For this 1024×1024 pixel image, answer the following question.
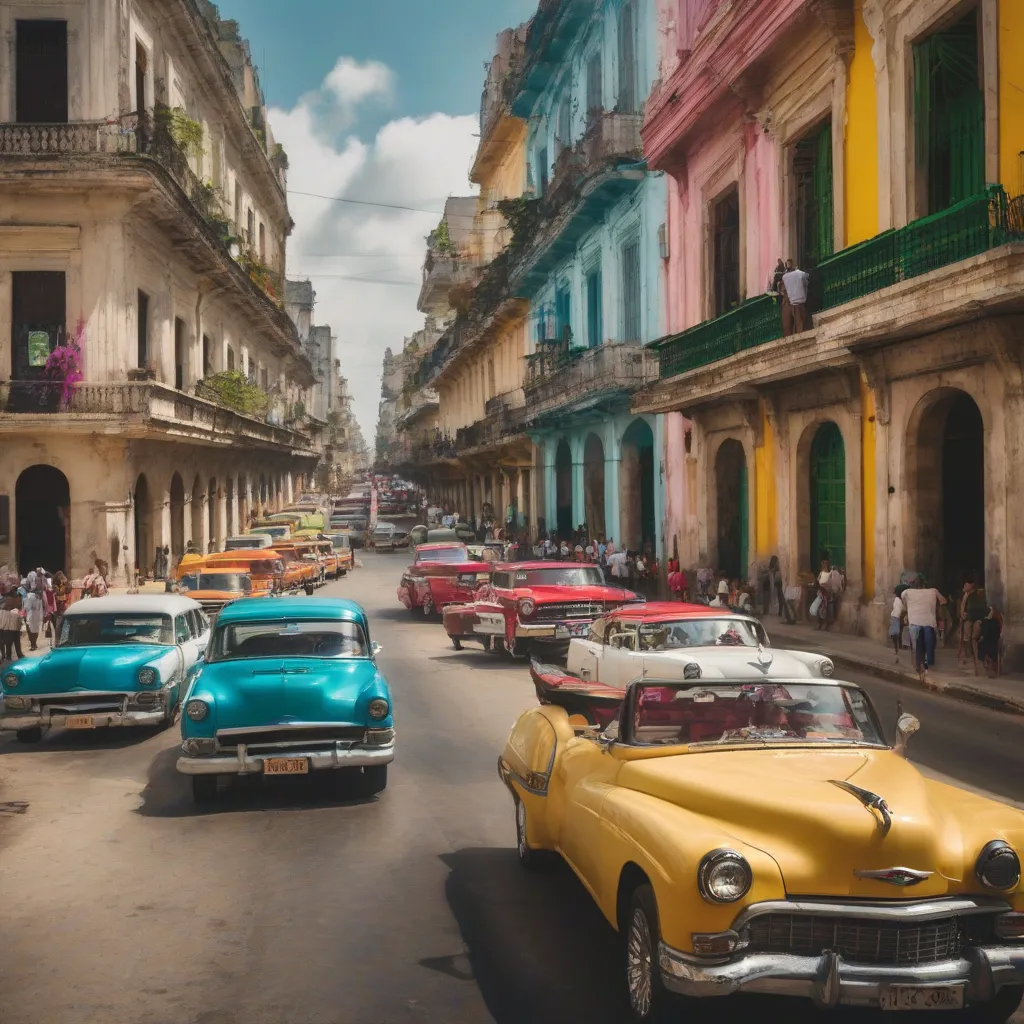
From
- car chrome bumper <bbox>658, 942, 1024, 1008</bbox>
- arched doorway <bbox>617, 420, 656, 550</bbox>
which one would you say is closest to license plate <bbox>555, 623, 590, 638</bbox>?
car chrome bumper <bbox>658, 942, 1024, 1008</bbox>

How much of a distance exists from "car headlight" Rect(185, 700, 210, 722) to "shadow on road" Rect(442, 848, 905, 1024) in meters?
2.15

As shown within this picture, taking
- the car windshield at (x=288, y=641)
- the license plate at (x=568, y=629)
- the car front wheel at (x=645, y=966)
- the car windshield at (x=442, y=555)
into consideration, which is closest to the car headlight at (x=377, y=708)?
the car windshield at (x=288, y=641)

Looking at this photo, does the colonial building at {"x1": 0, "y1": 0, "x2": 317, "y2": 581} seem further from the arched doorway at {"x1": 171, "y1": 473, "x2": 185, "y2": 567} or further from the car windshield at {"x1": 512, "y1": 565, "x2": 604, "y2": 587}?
the car windshield at {"x1": 512, "y1": 565, "x2": 604, "y2": 587}

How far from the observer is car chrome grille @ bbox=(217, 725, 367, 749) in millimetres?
7859

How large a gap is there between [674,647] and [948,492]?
805 centimetres

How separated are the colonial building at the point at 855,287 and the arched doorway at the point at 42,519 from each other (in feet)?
46.2

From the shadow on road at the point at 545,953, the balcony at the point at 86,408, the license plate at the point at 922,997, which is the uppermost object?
the balcony at the point at 86,408

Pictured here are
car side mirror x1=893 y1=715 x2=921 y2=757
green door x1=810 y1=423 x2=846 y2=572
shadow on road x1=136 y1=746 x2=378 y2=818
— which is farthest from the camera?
green door x1=810 y1=423 x2=846 y2=572

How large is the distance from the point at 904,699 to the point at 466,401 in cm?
4614

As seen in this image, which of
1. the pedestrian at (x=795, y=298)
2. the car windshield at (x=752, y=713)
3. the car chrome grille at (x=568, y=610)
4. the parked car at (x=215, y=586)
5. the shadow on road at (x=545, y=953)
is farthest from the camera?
the parked car at (x=215, y=586)

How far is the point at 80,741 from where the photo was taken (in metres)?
10.7

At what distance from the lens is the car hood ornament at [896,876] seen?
12.9ft

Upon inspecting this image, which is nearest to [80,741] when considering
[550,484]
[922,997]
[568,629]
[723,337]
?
[568,629]

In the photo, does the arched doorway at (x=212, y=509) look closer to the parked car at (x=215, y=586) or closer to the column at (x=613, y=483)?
the column at (x=613, y=483)
